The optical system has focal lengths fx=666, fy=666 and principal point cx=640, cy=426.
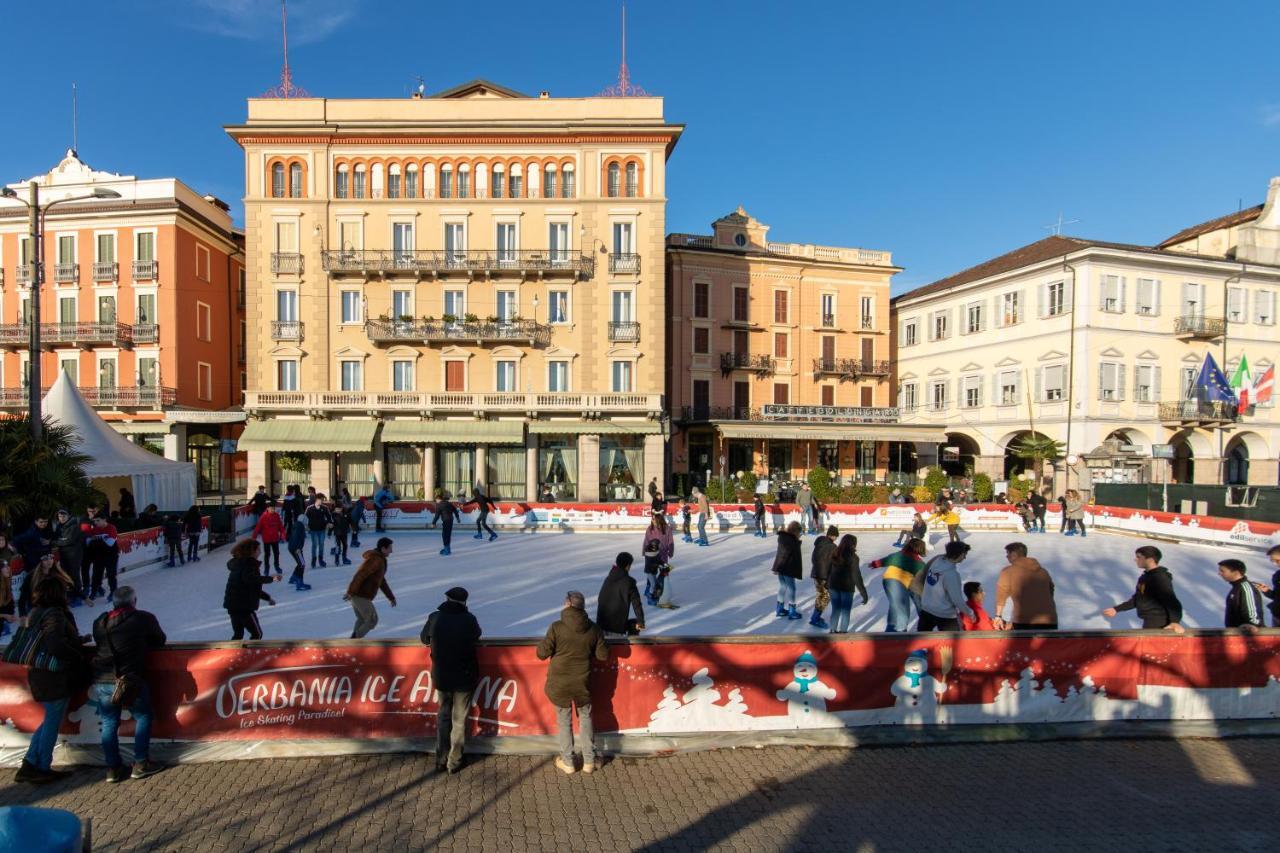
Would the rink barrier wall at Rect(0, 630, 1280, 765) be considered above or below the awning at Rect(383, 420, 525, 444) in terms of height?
below

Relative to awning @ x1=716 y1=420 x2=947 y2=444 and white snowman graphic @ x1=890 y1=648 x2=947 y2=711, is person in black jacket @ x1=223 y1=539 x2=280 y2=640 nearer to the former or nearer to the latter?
white snowman graphic @ x1=890 y1=648 x2=947 y2=711

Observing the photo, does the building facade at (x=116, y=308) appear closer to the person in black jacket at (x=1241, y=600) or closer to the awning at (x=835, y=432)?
the awning at (x=835, y=432)

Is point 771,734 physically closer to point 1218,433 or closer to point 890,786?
point 890,786

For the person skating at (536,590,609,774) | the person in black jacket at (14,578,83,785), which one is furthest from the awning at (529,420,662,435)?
the person in black jacket at (14,578,83,785)

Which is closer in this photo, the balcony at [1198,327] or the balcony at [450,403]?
the balcony at [450,403]

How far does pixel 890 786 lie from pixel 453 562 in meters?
12.0

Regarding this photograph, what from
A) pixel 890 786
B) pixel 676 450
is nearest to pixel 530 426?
pixel 676 450

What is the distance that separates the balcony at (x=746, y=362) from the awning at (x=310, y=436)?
1768cm

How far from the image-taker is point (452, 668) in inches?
219

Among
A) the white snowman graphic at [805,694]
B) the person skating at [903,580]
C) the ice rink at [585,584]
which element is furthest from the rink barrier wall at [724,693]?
the ice rink at [585,584]

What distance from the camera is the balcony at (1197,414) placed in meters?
32.5

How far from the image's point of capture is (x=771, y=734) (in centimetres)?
633

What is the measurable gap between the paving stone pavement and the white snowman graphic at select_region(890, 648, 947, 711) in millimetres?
402

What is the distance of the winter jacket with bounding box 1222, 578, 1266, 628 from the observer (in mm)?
6820
